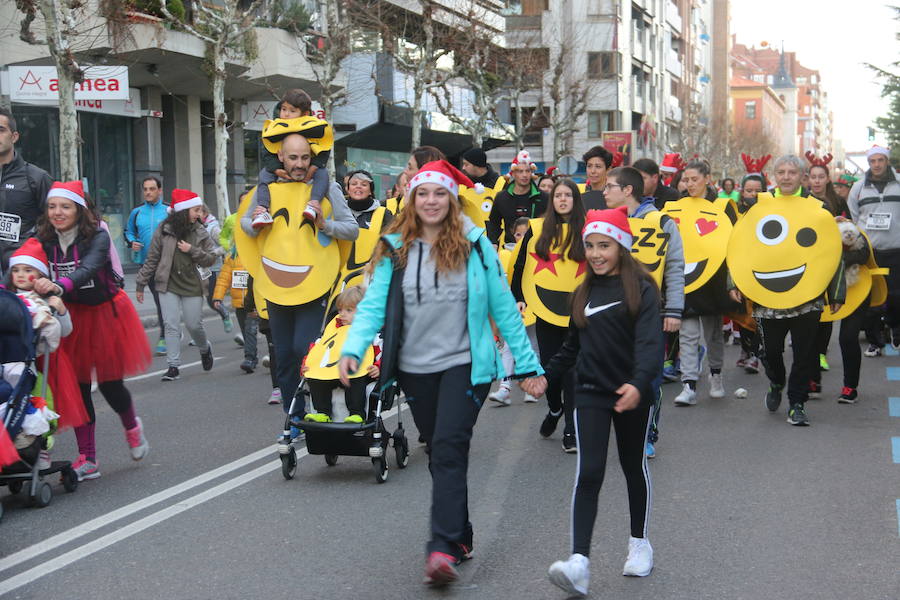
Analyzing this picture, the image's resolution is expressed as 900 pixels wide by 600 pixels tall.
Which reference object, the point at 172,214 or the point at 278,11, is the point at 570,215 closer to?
the point at 172,214

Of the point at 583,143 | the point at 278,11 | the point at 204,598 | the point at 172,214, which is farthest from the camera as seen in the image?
the point at 583,143

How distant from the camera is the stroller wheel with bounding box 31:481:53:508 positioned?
630cm

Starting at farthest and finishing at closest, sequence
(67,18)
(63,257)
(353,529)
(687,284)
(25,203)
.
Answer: (67,18) < (687,284) < (25,203) < (63,257) < (353,529)

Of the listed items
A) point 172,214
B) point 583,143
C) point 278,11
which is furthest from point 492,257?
point 583,143

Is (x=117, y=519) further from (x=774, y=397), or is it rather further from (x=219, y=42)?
(x=219, y=42)

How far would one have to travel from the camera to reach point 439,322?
193 inches

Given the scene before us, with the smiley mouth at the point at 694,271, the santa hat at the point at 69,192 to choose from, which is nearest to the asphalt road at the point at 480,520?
the smiley mouth at the point at 694,271

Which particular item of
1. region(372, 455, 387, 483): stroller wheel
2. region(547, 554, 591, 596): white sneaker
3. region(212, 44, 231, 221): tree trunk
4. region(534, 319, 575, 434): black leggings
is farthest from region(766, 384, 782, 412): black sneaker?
region(212, 44, 231, 221): tree trunk

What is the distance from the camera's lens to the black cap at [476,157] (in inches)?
429

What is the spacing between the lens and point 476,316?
489cm

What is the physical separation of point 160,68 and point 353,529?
74.6 feet

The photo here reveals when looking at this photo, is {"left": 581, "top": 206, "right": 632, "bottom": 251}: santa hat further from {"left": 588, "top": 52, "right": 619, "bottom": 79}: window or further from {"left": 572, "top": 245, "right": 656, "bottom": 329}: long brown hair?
{"left": 588, "top": 52, "right": 619, "bottom": 79}: window

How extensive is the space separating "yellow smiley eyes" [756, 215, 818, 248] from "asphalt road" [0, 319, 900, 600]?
137 cm

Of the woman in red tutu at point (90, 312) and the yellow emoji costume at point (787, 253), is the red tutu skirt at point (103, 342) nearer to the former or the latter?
the woman in red tutu at point (90, 312)
